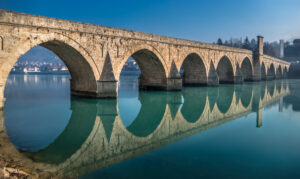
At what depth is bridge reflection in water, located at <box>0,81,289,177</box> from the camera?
194 inches

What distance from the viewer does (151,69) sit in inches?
742

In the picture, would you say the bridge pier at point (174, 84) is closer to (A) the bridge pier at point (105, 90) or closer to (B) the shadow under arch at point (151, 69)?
(B) the shadow under arch at point (151, 69)

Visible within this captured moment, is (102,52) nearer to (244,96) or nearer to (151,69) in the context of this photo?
(151,69)

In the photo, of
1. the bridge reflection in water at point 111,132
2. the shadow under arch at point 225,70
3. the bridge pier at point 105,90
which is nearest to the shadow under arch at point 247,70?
the shadow under arch at point 225,70

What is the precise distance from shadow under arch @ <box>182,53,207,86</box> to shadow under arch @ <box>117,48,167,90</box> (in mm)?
5758

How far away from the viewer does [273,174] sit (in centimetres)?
433

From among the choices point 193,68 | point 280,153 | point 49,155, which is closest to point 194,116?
point 280,153

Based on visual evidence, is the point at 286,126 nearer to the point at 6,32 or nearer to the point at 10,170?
the point at 10,170

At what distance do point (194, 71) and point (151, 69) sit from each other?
7.40 metres

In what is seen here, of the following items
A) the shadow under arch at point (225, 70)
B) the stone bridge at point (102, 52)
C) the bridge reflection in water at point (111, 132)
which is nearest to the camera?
the bridge reflection in water at point (111, 132)

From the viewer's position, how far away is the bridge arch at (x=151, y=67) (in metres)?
17.1

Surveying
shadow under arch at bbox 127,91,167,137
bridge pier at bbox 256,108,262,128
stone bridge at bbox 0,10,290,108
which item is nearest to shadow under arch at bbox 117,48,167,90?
stone bridge at bbox 0,10,290,108

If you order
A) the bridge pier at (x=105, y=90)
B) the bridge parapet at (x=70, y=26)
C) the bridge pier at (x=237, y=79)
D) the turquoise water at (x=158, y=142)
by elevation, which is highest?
Result: the bridge parapet at (x=70, y=26)

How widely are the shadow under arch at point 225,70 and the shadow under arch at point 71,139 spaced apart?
21.5 m
